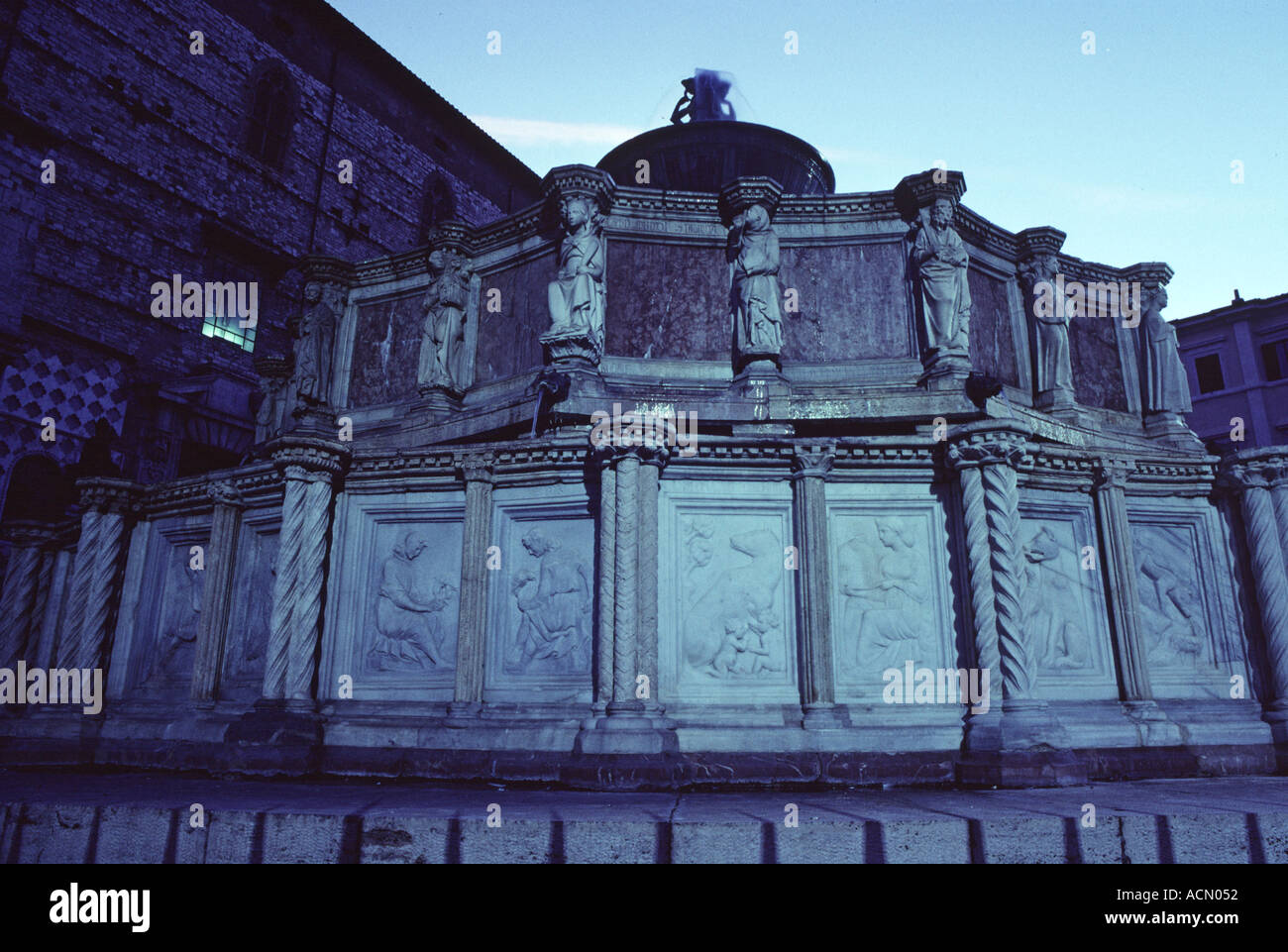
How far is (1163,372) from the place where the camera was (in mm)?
10500

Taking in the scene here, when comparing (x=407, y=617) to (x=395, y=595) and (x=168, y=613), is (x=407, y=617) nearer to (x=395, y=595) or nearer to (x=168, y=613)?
(x=395, y=595)

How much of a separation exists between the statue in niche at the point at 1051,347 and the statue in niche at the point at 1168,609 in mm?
2278

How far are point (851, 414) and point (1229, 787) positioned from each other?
4.24 m

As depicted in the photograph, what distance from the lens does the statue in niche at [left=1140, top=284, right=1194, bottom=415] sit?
10.5 metres

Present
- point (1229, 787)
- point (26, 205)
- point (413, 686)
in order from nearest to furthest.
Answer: point (1229, 787), point (413, 686), point (26, 205)

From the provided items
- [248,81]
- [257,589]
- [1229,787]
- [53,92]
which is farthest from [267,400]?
[248,81]

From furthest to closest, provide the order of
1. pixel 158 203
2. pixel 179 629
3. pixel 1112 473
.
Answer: pixel 158 203, pixel 179 629, pixel 1112 473

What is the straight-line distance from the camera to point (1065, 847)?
12.9ft

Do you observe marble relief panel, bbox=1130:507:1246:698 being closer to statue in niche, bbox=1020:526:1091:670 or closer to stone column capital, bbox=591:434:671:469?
statue in niche, bbox=1020:526:1091:670

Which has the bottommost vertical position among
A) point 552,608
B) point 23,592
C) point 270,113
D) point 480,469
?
point 552,608

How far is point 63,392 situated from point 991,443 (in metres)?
17.7

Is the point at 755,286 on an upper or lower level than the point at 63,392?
lower

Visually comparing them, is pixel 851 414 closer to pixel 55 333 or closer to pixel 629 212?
pixel 629 212

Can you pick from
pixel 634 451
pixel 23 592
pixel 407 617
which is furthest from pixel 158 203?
pixel 634 451
